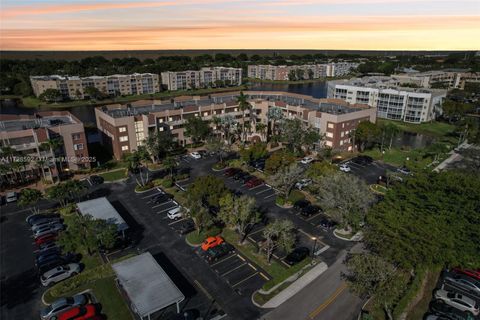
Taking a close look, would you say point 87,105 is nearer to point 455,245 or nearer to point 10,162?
point 10,162

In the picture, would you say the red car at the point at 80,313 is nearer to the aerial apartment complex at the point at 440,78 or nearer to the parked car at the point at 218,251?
the parked car at the point at 218,251

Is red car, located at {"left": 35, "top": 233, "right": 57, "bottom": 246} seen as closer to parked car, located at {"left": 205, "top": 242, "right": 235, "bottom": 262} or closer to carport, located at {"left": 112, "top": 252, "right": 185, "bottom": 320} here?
carport, located at {"left": 112, "top": 252, "right": 185, "bottom": 320}

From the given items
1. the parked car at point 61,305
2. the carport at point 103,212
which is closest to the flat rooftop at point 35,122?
the carport at point 103,212

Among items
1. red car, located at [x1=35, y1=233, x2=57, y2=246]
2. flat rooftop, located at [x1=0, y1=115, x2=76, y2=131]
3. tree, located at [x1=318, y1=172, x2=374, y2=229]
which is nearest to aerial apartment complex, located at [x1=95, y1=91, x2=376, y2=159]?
flat rooftop, located at [x1=0, y1=115, x2=76, y2=131]

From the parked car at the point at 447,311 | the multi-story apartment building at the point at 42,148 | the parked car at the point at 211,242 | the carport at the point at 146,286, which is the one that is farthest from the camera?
the multi-story apartment building at the point at 42,148

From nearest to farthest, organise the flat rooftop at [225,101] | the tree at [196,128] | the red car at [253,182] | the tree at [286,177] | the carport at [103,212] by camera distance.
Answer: the carport at [103,212] < the tree at [286,177] < the red car at [253,182] < the tree at [196,128] < the flat rooftop at [225,101]

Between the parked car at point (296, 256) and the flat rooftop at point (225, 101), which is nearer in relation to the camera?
the parked car at point (296, 256)
